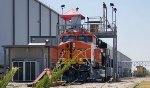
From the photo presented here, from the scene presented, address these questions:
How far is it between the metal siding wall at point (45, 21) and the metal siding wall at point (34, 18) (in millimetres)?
2177

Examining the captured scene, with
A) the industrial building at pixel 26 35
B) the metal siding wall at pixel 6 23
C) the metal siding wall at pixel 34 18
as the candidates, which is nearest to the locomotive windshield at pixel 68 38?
the industrial building at pixel 26 35

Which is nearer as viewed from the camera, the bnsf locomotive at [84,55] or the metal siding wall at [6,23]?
the bnsf locomotive at [84,55]

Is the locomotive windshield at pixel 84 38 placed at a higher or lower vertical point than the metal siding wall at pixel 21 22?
lower

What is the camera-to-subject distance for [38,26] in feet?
180

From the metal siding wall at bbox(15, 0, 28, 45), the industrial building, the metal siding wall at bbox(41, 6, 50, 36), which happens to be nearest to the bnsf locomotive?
the industrial building

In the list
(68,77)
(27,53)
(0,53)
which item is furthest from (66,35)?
(0,53)

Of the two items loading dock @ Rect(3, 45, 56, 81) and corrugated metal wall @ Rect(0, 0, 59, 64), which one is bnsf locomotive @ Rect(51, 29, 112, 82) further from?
corrugated metal wall @ Rect(0, 0, 59, 64)

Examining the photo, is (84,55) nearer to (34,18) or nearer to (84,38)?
(84,38)

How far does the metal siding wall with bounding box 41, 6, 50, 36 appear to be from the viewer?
57.2 m

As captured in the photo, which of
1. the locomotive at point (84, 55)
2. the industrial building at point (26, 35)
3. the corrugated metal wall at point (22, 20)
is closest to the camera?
the locomotive at point (84, 55)

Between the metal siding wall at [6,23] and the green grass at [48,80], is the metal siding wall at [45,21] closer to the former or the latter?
the metal siding wall at [6,23]

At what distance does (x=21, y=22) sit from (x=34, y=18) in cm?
545

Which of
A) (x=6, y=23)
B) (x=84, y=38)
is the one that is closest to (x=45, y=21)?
(x=6, y=23)

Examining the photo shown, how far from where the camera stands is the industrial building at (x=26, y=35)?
35344mm
